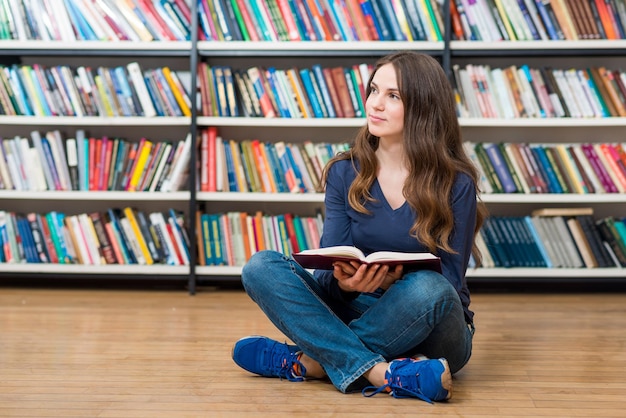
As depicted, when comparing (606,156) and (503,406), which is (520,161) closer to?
(606,156)

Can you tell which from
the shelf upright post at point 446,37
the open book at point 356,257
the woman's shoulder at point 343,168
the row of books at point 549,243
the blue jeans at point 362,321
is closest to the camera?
the open book at point 356,257

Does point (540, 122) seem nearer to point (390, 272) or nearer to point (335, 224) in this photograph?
point (335, 224)

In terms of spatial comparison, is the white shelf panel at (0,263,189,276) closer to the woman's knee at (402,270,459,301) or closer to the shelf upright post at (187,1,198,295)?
the shelf upright post at (187,1,198,295)

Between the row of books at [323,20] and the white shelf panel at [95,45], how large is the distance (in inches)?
6.1

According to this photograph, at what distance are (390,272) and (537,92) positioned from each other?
1.87m

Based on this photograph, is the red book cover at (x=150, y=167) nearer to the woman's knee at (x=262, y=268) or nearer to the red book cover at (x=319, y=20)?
the red book cover at (x=319, y=20)

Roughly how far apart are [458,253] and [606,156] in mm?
1817

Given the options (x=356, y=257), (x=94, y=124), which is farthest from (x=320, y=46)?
(x=356, y=257)

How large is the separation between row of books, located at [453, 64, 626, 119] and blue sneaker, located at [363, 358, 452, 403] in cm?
182

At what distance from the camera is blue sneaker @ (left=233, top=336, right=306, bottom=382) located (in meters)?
2.04

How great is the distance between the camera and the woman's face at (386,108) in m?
2.04

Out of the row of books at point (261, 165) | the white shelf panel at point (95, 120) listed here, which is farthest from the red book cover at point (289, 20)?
the white shelf panel at point (95, 120)

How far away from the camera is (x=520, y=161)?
3.50 m

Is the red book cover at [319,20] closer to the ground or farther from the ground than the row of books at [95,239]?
farther from the ground
